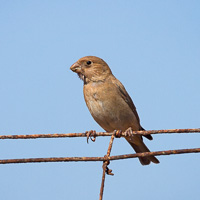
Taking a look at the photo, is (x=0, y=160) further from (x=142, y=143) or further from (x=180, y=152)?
(x=142, y=143)

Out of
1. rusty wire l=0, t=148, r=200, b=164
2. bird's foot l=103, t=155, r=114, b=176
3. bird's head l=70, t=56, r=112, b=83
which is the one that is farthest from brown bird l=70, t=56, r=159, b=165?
bird's foot l=103, t=155, r=114, b=176

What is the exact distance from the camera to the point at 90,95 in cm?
643

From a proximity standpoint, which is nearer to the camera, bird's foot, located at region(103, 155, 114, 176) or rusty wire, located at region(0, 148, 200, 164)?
rusty wire, located at region(0, 148, 200, 164)

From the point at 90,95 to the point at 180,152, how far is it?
3763 mm

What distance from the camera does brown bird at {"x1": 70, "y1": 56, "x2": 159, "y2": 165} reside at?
6.32 meters

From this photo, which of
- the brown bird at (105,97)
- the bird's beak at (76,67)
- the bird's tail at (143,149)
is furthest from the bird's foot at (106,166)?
the bird's tail at (143,149)

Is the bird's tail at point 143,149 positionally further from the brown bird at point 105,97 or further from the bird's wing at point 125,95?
the bird's wing at point 125,95

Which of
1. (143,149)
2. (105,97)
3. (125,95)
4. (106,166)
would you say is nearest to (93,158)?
(106,166)

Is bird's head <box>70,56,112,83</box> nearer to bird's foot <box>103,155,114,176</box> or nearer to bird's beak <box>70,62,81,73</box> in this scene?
bird's beak <box>70,62,81,73</box>

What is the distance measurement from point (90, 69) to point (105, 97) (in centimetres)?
71

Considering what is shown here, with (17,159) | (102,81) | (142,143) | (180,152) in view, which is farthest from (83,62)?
(180,152)

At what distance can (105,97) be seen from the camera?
20.8 feet

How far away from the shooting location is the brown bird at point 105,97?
20.7ft

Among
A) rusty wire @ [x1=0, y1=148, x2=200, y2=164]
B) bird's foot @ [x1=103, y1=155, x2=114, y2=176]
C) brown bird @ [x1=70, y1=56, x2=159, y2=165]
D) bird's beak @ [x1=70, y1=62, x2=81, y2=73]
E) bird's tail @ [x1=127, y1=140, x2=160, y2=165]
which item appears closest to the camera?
rusty wire @ [x1=0, y1=148, x2=200, y2=164]
